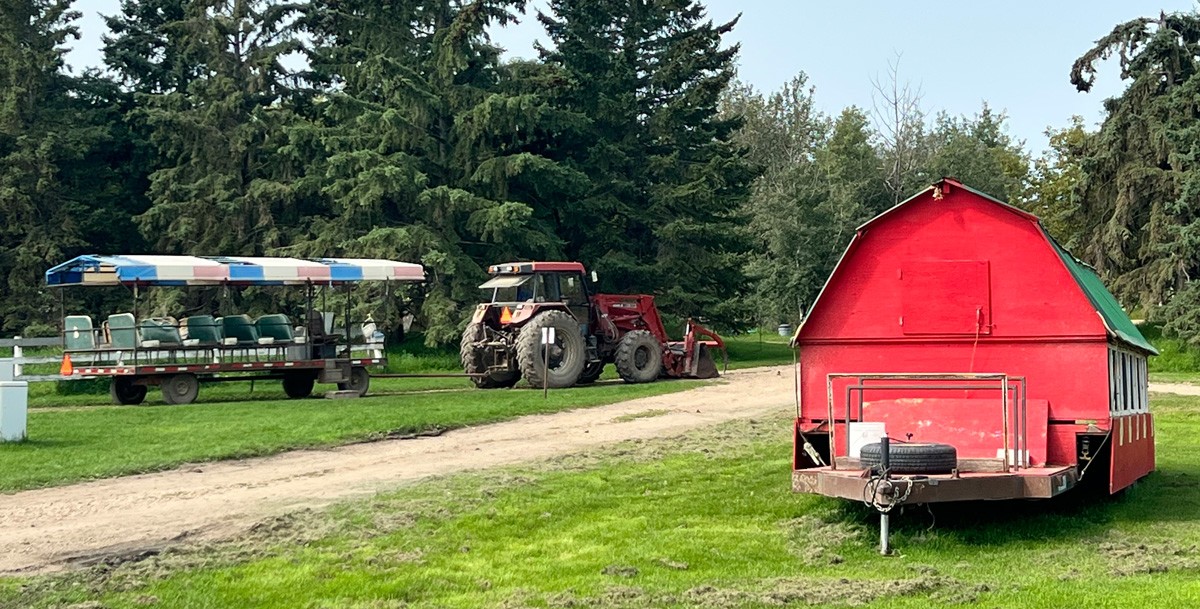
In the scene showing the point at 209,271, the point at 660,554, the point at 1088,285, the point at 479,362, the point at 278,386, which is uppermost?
the point at 209,271

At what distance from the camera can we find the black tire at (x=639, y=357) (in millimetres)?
30516

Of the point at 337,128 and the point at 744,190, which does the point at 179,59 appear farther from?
the point at 744,190

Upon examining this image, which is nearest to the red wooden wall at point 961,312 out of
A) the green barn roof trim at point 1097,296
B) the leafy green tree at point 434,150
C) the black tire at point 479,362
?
the green barn roof trim at point 1097,296

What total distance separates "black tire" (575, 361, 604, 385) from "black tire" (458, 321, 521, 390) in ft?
5.20

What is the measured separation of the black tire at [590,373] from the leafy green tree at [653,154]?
12.5 m

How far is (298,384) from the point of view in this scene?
2827 centimetres

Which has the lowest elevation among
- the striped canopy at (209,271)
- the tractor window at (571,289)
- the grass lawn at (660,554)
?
the grass lawn at (660,554)

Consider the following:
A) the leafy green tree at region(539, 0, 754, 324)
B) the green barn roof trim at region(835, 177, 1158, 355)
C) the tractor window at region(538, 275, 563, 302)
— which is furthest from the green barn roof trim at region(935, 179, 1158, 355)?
the leafy green tree at region(539, 0, 754, 324)

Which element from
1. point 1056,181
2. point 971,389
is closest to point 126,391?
point 971,389

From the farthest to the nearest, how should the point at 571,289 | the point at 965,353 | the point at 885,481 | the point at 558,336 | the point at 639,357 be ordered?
the point at 639,357
the point at 571,289
the point at 558,336
the point at 965,353
the point at 885,481

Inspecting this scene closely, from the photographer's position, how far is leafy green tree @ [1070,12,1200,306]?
40.6m

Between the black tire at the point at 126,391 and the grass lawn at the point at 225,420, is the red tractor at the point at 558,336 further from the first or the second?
the black tire at the point at 126,391

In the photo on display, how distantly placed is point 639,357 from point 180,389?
410 inches

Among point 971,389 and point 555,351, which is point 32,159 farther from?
point 971,389
